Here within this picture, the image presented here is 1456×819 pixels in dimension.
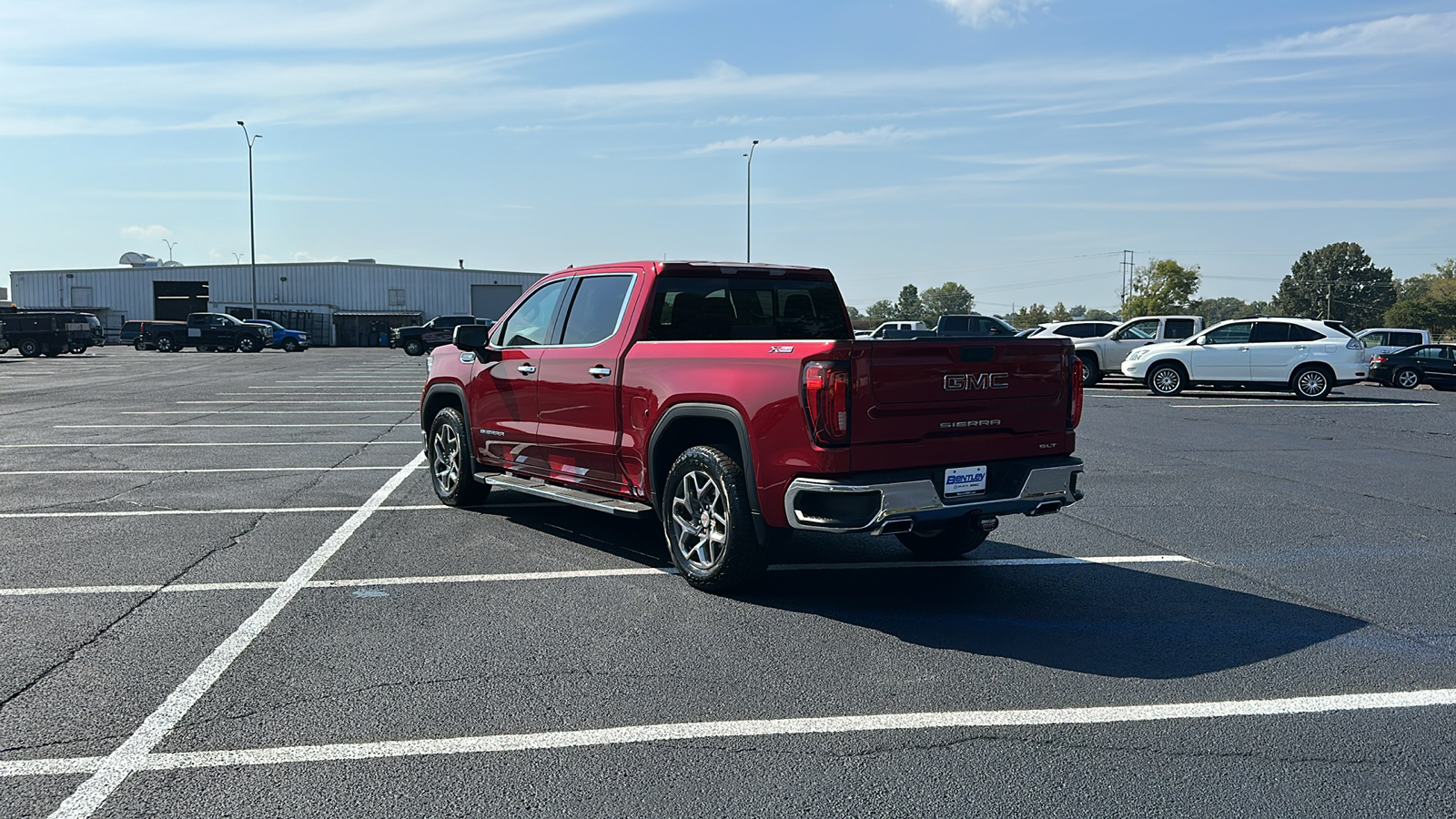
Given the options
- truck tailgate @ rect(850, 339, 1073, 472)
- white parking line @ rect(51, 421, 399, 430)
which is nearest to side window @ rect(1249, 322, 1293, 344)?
white parking line @ rect(51, 421, 399, 430)

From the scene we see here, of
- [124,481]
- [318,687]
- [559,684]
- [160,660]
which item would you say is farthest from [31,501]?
[559,684]

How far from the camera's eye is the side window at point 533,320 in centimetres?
793

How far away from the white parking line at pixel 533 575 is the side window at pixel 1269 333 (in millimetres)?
17775

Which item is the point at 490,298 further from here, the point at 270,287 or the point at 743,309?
the point at 743,309

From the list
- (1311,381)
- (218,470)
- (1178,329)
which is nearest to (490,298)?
(1178,329)

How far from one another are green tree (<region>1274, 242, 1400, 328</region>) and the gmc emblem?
13946cm

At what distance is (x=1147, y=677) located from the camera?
4754 mm

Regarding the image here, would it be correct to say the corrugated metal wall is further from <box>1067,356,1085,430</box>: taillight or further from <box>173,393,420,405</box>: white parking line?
<box>1067,356,1085,430</box>: taillight

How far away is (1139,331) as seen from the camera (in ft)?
90.1

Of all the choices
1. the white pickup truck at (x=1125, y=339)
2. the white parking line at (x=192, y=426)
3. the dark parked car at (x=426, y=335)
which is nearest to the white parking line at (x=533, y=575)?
the white parking line at (x=192, y=426)

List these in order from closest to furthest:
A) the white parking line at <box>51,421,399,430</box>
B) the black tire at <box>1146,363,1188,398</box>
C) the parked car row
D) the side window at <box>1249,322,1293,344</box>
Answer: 1. the white parking line at <box>51,421,399,430</box>
2. the side window at <box>1249,322,1293,344</box>
3. the black tire at <box>1146,363,1188,398</box>
4. the parked car row

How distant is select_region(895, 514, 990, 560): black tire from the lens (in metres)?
7.19

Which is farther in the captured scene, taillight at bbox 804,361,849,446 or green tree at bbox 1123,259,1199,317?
green tree at bbox 1123,259,1199,317

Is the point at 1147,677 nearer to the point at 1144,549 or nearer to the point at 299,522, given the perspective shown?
the point at 1144,549
